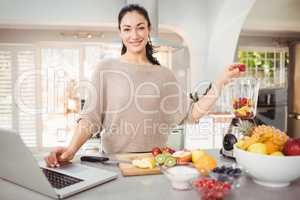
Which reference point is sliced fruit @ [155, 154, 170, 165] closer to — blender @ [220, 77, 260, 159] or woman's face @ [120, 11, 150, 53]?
blender @ [220, 77, 260, 159]

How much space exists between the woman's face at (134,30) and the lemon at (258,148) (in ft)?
2.33

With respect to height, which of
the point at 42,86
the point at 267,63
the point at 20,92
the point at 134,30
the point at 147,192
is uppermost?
the point at 267,63

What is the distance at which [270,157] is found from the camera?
0.89m

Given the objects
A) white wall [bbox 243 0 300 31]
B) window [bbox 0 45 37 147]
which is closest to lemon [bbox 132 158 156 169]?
white wall [bbox 243 0 300 31]

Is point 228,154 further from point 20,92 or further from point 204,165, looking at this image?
point 20,92

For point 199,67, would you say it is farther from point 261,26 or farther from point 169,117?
point 169,117

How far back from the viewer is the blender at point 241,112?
3.95 feet

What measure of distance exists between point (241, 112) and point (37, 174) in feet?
2.60

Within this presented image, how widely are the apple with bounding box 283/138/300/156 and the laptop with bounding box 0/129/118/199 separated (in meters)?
0.55

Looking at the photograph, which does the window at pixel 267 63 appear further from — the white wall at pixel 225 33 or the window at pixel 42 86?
the white wall at pixel 225 33

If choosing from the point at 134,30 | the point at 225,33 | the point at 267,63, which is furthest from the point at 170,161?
the point at 267,63

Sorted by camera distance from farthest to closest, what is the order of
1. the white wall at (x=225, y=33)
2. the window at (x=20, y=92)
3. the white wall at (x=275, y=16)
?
the window at (x=20, y=92)
the white wall at (x=275, y=16)
the white wall at (x=225, y=33)

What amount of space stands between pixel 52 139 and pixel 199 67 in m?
3.26

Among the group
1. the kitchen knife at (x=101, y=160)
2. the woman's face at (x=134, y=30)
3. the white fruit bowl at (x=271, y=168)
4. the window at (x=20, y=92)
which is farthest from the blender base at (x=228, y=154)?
the window at (x=20, y=92)
